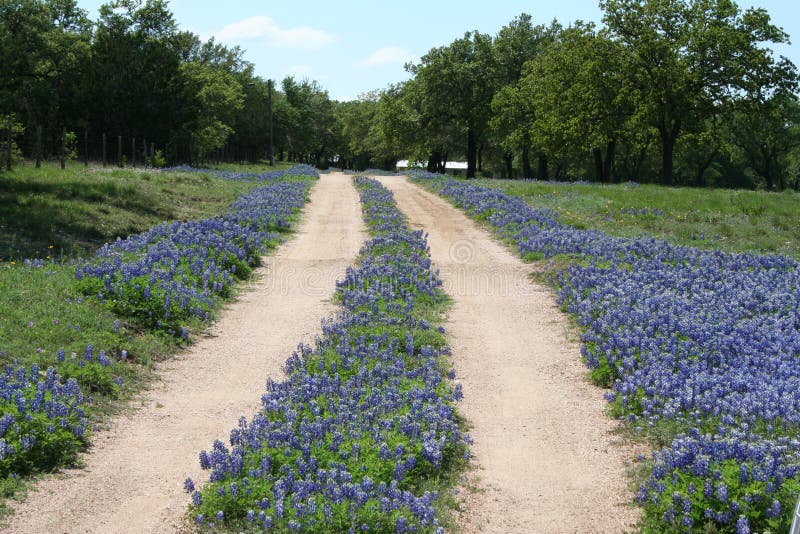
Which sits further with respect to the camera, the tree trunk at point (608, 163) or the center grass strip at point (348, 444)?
the tree trunk at point (608, 163)

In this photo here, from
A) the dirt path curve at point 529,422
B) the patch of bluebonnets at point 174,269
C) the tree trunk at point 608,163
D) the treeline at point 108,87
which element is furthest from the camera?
the tree trunk at point 608,163

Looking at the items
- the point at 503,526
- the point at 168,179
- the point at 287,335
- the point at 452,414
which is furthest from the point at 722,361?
the point at 168,179

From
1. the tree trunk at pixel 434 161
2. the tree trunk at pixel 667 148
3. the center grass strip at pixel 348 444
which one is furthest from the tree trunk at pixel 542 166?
the center grass strip at pixel 348 444

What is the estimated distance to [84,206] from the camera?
19.7 metres

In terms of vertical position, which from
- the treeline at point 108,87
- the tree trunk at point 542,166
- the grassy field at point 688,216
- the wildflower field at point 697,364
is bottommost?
the wildflower field at point 697,364

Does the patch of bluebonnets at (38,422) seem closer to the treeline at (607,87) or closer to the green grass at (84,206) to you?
the green grass at (84,206)

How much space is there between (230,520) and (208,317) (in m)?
6.21

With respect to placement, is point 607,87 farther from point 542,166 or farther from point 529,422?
point 529,422

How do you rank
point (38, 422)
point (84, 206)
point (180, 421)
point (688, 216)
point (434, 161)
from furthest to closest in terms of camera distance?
point (434, 161)
point (688, 216)
point (84, 206)
point (180, 421)
point (38, 422)

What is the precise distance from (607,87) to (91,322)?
4102cm

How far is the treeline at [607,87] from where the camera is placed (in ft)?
138

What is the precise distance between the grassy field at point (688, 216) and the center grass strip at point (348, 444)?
1211 cm

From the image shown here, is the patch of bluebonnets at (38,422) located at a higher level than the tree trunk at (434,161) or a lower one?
lower

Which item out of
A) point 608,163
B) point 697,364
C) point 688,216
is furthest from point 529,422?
point 608,163
